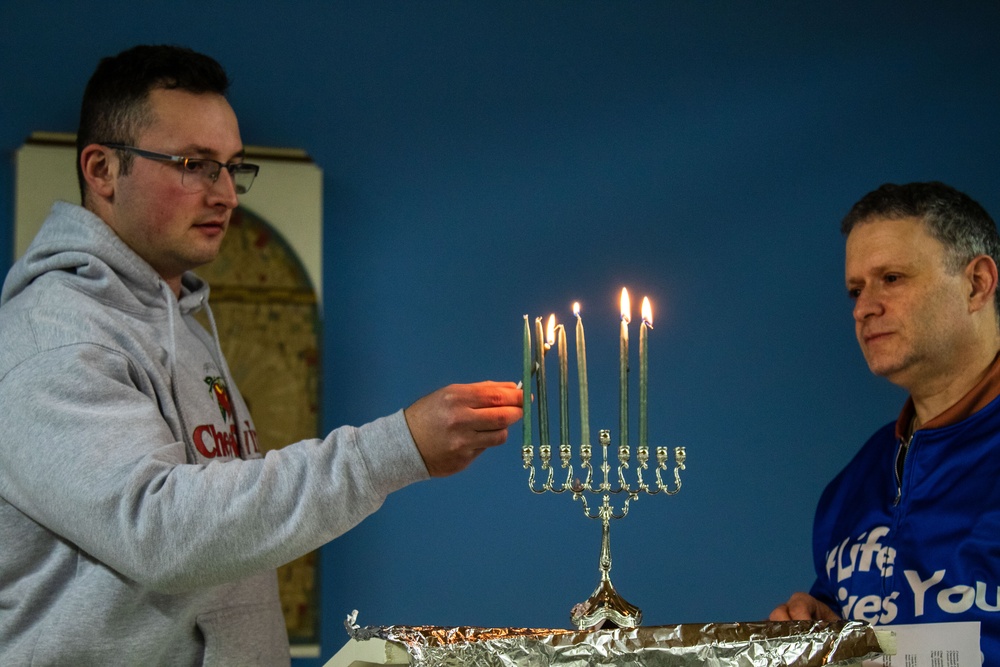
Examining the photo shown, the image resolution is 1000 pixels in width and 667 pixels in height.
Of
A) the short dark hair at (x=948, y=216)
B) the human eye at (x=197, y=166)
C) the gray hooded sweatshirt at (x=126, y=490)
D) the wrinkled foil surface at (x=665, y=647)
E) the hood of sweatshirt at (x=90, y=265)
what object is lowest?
the wrinkled foil surface at (x=665, y=647)

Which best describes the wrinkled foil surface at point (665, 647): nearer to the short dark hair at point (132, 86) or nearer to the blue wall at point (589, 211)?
the short dark hair at point (132, 86)

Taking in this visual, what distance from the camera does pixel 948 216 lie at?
1.99 metres

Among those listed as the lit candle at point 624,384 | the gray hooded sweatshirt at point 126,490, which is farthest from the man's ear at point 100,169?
the lit candle at point 624,384

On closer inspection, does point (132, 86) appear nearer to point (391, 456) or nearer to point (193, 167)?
point (193, 167)

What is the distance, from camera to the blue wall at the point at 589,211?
262cm

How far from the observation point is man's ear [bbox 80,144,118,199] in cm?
170

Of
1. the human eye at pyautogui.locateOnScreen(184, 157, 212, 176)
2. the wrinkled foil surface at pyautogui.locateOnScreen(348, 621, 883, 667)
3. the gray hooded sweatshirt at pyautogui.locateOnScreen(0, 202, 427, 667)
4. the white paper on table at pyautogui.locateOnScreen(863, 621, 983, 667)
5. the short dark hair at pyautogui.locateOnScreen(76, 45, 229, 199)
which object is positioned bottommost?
the white paper on table at pyautogui.locateOnScreen(863, 621, 983, 667)

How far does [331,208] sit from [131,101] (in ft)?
3.18

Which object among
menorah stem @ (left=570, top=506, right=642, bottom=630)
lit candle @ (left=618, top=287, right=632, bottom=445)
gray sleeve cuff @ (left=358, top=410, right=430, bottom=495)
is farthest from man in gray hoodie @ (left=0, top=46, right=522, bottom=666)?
menorah stem @ (left=570, top=506, right=642, bottom=630)

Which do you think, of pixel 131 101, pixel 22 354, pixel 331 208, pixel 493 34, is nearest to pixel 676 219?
pixel 493 34

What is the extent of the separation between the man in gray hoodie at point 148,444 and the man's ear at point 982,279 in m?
1.05

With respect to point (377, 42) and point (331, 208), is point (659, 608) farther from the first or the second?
point (377, 42)

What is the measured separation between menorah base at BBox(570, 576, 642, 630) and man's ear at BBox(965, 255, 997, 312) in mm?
1036

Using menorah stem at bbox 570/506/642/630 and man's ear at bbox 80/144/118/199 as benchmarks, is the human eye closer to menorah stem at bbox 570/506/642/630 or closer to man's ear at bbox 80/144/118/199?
man's ear at bbox 80/144/118/199
